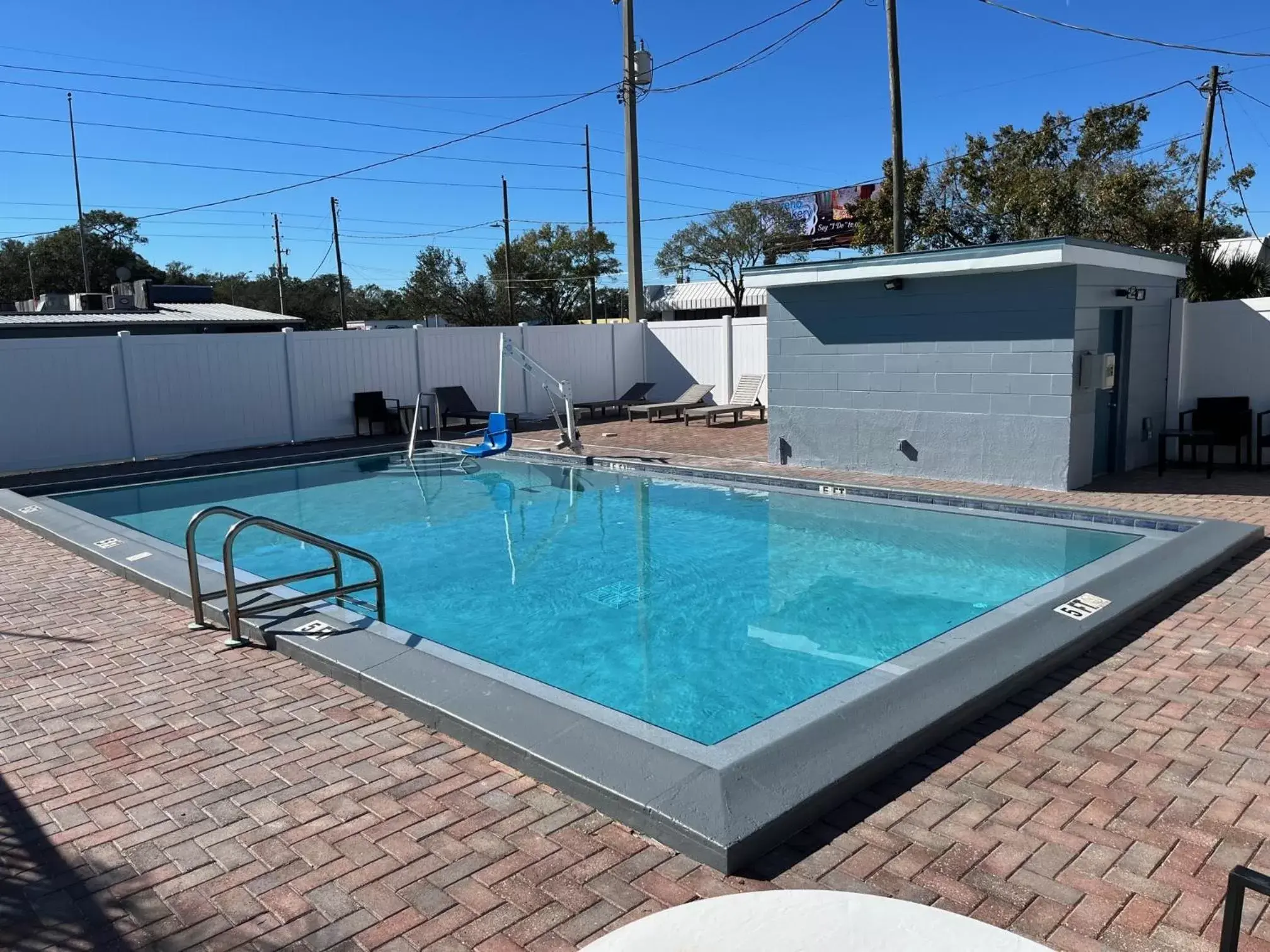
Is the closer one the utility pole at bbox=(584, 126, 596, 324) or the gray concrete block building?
the gray concrete block building

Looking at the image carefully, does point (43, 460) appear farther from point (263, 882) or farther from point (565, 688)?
point (263, 882)

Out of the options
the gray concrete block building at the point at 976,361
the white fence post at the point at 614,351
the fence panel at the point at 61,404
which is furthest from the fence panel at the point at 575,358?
the gray concrete block building at the point at 976,361

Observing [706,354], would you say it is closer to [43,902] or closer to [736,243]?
[43,902]

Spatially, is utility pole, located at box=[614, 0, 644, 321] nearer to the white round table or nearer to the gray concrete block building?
the gray concrete block building

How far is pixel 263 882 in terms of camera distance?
9.61ft

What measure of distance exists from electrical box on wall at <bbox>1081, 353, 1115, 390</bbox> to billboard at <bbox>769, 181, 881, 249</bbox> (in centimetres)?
2831

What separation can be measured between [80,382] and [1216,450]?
15160 mm

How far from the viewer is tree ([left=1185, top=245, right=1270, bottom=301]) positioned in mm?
11961

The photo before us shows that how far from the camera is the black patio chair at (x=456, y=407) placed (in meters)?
16.4

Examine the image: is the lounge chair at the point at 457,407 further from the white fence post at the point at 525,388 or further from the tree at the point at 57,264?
the tree at the point at 57,264

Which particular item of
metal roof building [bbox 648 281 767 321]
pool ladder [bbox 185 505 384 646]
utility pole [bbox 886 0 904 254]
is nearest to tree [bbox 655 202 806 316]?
metal roof building [bbox 648 281 767 321]

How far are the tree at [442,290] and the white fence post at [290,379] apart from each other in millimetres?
31608

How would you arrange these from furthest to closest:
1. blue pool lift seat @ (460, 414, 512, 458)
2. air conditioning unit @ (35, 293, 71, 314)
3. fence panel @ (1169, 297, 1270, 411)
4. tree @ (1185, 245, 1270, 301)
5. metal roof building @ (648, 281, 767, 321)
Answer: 1. metal roof building @ (648, 281, 767, 321)
2. air conditioning unit @ (35, 293, 71, 314)
3. blue pool lift seat @ (460, 414, 512, 458)
4. tree @ (1185, 245, 1270, 301)
5. fence panel @ (1169, 297, 1270, 411)

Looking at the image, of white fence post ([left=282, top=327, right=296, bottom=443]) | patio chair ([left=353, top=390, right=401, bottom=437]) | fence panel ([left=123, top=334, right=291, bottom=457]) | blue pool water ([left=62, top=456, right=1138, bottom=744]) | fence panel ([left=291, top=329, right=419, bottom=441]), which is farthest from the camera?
patio chair ([left=353, top=390, right=401, bottom=437])
